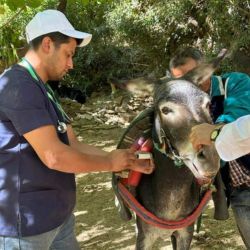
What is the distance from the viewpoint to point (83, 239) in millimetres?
5605

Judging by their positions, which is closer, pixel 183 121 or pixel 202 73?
pixel 183 121

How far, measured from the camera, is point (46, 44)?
2604 millimetres

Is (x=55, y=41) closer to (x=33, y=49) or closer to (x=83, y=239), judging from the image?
(x=33, y=49)

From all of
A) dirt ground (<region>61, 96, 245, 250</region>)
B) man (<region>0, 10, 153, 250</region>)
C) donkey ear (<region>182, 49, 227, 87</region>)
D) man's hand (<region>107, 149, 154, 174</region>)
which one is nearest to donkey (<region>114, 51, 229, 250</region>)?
donkey ear (<region>182, 49, 227, 87</region>)

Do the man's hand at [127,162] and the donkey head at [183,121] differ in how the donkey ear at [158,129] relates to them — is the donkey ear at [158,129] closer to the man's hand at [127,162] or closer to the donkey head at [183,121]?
the donkey head at [183,121]

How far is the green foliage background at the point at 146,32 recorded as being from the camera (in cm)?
1073

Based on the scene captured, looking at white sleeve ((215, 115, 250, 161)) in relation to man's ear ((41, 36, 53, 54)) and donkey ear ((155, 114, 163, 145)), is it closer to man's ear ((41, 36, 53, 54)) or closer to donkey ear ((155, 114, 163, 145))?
donkey ear ((155, 114, 163, 145))

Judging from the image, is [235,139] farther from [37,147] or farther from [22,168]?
[22,168]

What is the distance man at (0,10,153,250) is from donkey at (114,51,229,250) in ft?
1.73

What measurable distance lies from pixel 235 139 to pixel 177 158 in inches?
31.4

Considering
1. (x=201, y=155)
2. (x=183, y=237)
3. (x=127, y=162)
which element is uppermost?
(x=201, y=155)

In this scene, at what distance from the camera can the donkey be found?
2.83 m

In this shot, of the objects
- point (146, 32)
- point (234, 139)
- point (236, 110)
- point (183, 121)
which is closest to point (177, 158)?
point (183, 121)

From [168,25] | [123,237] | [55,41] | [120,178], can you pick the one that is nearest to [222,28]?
[168,25]
